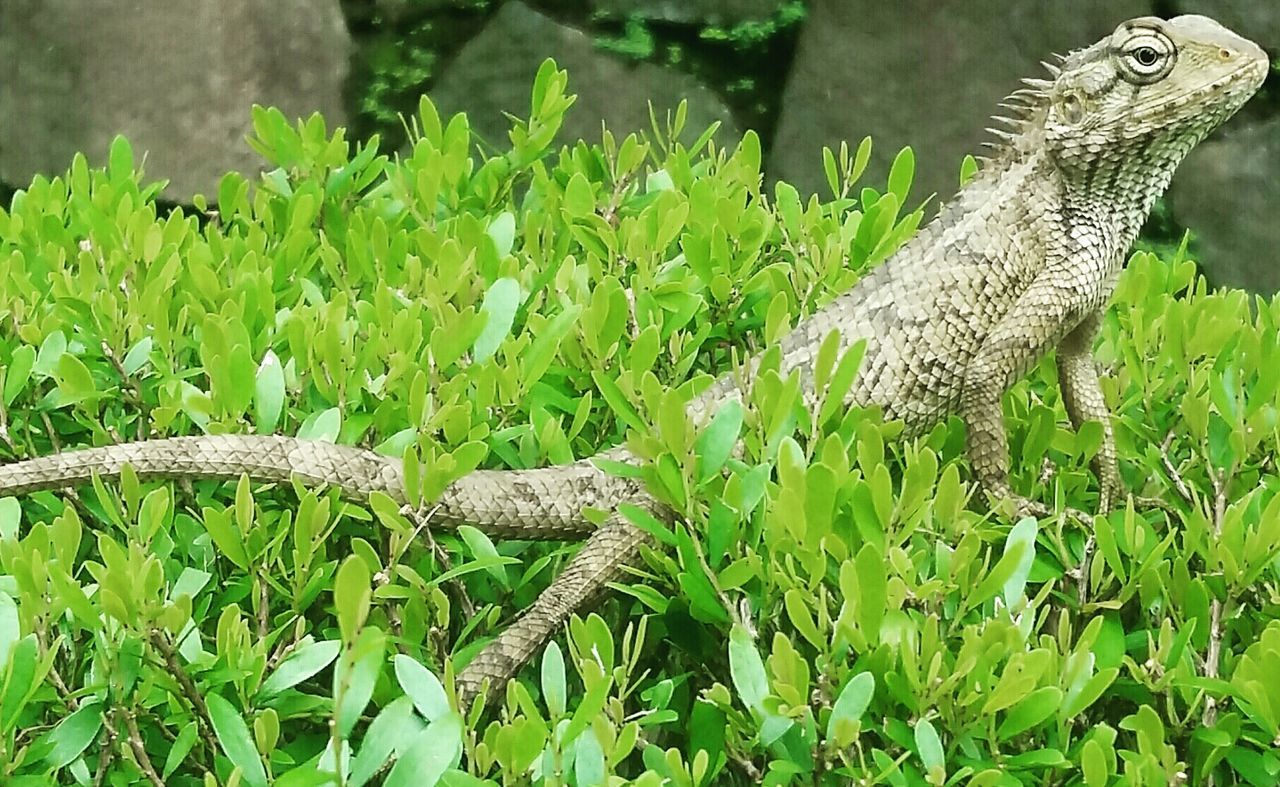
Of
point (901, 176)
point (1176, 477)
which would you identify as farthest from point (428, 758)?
point (901, 176)

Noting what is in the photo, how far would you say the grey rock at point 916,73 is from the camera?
414cm

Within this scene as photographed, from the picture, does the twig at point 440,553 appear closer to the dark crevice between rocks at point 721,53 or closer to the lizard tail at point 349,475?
the lizard tail at point 349,475

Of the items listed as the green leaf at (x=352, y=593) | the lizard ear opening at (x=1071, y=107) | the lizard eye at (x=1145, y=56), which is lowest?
the green leaf at (x=352, y=593)

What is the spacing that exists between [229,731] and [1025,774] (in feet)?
2.72

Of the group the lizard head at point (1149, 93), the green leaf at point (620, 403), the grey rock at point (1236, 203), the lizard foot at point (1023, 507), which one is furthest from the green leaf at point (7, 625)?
the grey rock at point (1236, 203)

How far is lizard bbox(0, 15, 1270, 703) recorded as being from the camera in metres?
1.86

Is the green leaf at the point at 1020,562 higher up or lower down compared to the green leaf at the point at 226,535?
higher up

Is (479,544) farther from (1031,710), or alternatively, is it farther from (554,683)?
(1031,710)

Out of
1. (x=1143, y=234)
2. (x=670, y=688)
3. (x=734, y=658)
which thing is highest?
(x=734, y=658)

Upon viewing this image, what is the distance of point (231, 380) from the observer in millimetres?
1753

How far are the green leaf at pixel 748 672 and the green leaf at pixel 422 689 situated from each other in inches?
12.0

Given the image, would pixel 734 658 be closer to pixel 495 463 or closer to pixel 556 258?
pixel 495 463

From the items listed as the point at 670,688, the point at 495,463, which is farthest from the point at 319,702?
the point at 495,463

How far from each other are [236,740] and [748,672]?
522 millimetres
